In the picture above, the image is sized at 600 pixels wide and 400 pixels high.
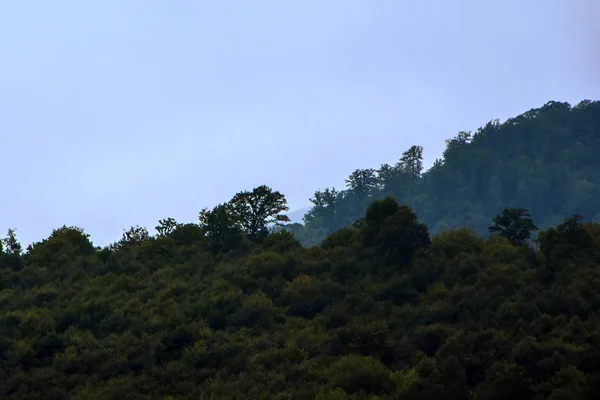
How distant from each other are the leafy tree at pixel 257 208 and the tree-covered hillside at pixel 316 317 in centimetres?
172

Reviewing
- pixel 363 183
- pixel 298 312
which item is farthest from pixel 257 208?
pixel 363 183

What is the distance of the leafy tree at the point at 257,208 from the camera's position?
2731 inches

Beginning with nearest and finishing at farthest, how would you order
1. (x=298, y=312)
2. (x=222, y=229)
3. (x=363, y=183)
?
(x=298, y=312) < (x=222, y=229) < (x=363, y=183)

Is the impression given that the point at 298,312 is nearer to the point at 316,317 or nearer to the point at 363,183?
the point at 316,317

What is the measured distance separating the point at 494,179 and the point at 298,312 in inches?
5486

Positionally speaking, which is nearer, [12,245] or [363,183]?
[12,245]

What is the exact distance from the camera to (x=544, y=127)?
192 meters

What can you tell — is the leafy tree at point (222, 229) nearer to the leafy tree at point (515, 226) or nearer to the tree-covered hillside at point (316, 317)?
the tree-covered hillside at point (316, 317)

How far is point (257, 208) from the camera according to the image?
69.7 metres

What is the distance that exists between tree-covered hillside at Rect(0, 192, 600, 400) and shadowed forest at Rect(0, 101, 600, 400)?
4.6 inches

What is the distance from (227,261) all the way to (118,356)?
17.0 meters

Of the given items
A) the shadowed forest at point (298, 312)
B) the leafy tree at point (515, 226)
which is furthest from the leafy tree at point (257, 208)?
the leafy tree at point (515, 226)

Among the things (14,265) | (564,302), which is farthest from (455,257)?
(14,265)

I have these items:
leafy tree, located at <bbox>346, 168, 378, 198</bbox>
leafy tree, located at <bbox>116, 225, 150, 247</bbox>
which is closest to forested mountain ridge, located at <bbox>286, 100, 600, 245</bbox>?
leafy tree, located at <bbox>346, 168, 378, 198</bbox>
